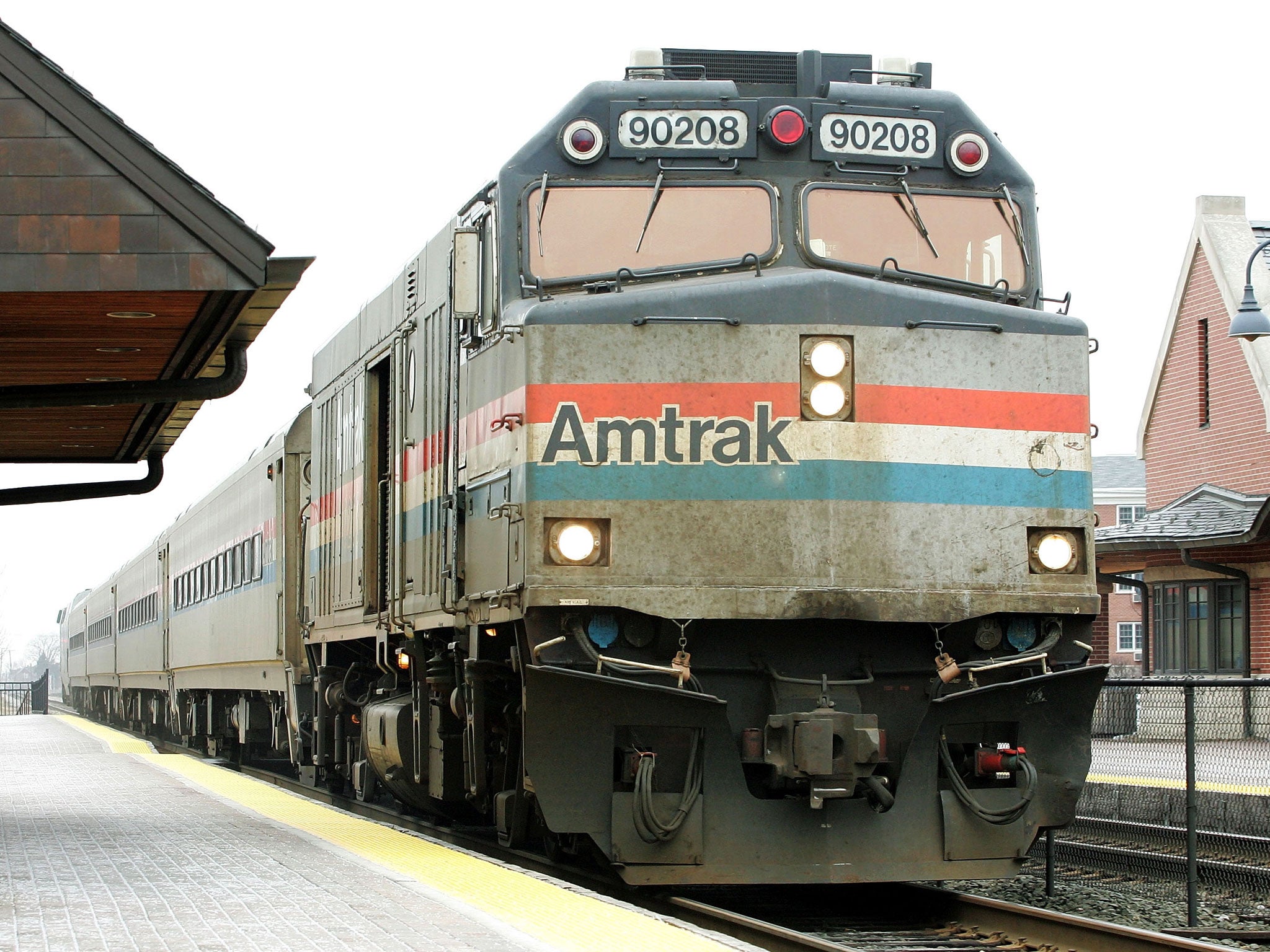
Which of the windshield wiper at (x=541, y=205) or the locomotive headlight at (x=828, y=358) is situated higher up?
the windshield wiper at (x=541, y=205)

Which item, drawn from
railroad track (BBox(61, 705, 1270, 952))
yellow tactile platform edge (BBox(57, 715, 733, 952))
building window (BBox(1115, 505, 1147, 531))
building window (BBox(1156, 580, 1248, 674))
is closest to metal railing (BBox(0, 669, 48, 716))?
building window (BBox(1115, 505, 1147, 531))

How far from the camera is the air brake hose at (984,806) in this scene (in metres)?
8.41

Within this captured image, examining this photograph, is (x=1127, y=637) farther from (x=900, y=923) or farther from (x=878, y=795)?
(x=878, y=795)

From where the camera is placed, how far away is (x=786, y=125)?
883cm

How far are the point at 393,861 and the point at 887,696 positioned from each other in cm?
273

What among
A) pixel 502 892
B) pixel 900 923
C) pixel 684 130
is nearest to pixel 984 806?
pixel 900 923

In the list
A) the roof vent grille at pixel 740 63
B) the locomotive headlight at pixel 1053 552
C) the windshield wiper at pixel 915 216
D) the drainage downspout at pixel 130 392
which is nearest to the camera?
the locomotive headlight at pixel 1053 552

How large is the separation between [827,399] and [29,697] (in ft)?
204

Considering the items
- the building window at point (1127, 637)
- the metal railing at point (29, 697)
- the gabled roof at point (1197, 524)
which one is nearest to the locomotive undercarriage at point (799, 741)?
the gabled roof at point (1197, 524)

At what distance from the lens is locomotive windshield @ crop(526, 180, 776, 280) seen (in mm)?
8633

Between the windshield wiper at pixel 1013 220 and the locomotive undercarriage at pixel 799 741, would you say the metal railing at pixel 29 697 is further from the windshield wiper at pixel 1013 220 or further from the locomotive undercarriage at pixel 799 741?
the windshield wiper at pixel 1013 220

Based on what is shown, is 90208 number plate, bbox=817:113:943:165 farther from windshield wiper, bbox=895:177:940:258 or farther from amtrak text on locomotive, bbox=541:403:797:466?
amtrak text on locomotive, bbox=541:403:797:466

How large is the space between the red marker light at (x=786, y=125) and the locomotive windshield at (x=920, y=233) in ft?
1.00

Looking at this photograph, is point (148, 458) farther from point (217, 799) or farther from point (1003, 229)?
point (1003, 229)
